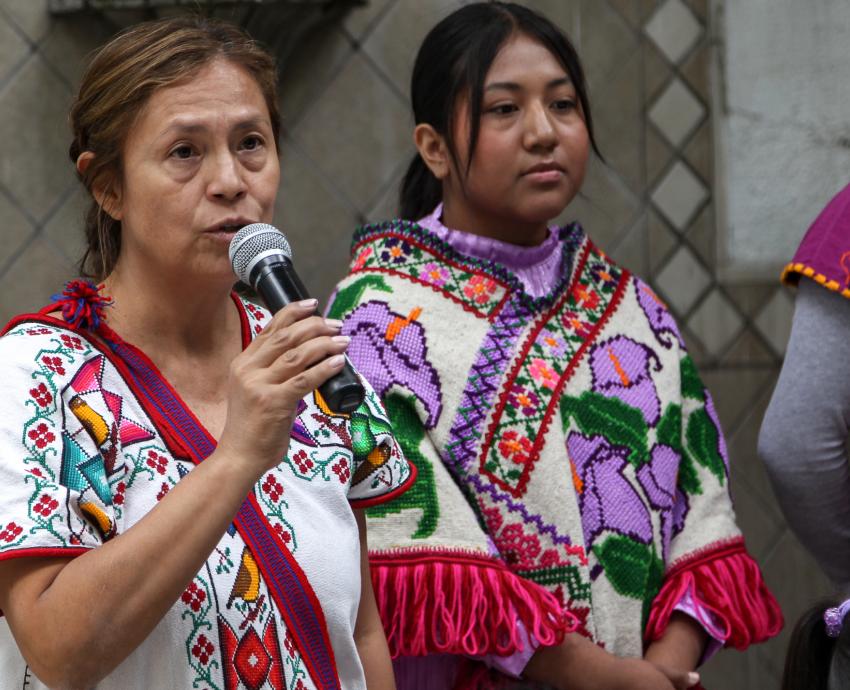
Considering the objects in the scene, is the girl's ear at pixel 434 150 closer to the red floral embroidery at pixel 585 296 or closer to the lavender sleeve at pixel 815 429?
the red floral embroidery at pixel 585 296

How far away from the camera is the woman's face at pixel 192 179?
1657mm

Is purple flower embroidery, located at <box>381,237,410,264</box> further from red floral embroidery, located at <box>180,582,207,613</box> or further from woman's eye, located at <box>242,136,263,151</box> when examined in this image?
red floral embroidery, located at <box>180,582,207,613</box>

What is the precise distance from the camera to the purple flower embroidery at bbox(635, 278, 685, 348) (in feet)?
8.32

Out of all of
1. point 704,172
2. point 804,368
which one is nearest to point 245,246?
point 804,368

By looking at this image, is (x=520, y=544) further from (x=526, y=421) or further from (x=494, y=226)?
(x=494, y=226)

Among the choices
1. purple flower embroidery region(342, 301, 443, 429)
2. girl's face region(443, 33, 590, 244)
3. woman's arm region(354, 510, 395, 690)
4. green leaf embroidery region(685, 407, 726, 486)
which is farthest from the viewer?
green leaf embroidery region(685, 407, 726, 486)

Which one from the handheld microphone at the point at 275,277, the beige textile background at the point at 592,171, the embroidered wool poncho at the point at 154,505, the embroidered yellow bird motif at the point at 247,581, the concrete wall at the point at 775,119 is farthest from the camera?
the concrete wall at the point at 775,119

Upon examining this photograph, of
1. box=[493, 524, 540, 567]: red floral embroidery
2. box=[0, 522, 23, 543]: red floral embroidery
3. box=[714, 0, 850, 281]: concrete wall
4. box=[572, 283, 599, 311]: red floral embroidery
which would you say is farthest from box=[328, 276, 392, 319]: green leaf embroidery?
box=[714, 0, 850, 281]: concrete wall

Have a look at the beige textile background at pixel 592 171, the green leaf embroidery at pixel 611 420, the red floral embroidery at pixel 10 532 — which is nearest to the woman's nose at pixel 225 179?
the red floral embroidery at pixel 10 532

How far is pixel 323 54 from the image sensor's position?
11.2 ft

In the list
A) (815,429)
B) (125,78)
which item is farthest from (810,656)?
(125,78)

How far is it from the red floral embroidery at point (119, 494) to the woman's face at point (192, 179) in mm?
271

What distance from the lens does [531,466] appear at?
2285mm

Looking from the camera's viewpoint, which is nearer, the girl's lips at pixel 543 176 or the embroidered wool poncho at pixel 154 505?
the embroidered wool poncho at pixel 154 505
